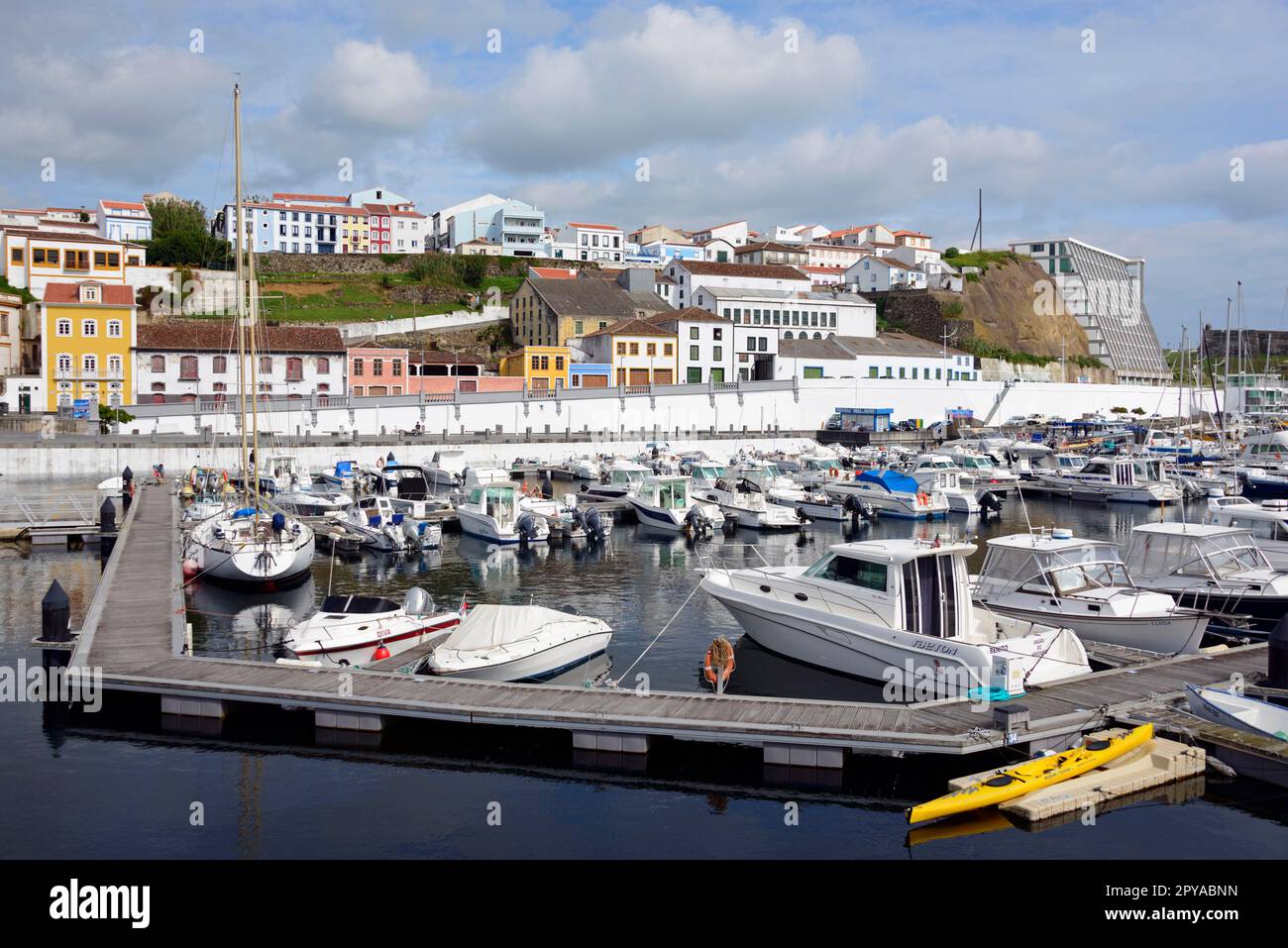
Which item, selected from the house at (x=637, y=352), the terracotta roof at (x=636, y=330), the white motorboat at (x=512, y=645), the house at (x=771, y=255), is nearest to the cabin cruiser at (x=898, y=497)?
the white motorboat at (x=512, y=645)

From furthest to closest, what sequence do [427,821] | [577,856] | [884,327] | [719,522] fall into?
[884,327] → [719,522] → [427,821] → [577,856]

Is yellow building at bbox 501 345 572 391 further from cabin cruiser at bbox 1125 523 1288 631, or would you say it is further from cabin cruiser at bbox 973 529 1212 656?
cabin cruiser at bbox 973 529 1212 656

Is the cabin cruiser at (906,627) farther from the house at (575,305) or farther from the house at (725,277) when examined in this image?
the house at (725,277)

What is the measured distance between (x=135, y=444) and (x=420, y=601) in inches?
1438

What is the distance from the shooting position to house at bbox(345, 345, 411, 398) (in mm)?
67938

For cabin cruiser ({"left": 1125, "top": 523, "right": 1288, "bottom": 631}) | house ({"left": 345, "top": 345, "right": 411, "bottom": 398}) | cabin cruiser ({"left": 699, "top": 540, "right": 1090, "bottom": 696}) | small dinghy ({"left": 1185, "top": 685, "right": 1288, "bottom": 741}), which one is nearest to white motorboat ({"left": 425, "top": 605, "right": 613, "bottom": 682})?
cabin cruiser ({"left": 699, "top": 540, "right": 1090, "bottom": 696})

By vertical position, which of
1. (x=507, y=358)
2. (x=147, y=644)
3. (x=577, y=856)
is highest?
(x=507, y=358)

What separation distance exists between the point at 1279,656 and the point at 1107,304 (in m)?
124

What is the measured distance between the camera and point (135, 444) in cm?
5138

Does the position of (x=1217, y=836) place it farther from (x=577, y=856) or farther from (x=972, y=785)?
(x=577, y=856)

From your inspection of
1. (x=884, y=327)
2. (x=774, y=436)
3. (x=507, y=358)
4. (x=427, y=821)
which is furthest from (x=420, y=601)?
(x=884, y=327)

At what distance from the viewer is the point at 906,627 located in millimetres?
18594

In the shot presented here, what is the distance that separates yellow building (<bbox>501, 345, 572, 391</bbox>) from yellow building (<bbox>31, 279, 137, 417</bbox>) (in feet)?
83.5

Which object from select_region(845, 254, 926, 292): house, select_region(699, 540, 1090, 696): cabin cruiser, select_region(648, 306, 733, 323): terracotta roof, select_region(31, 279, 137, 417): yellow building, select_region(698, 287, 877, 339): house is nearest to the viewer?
select_region(699, 540, 1090, 696): cabin cruiser
